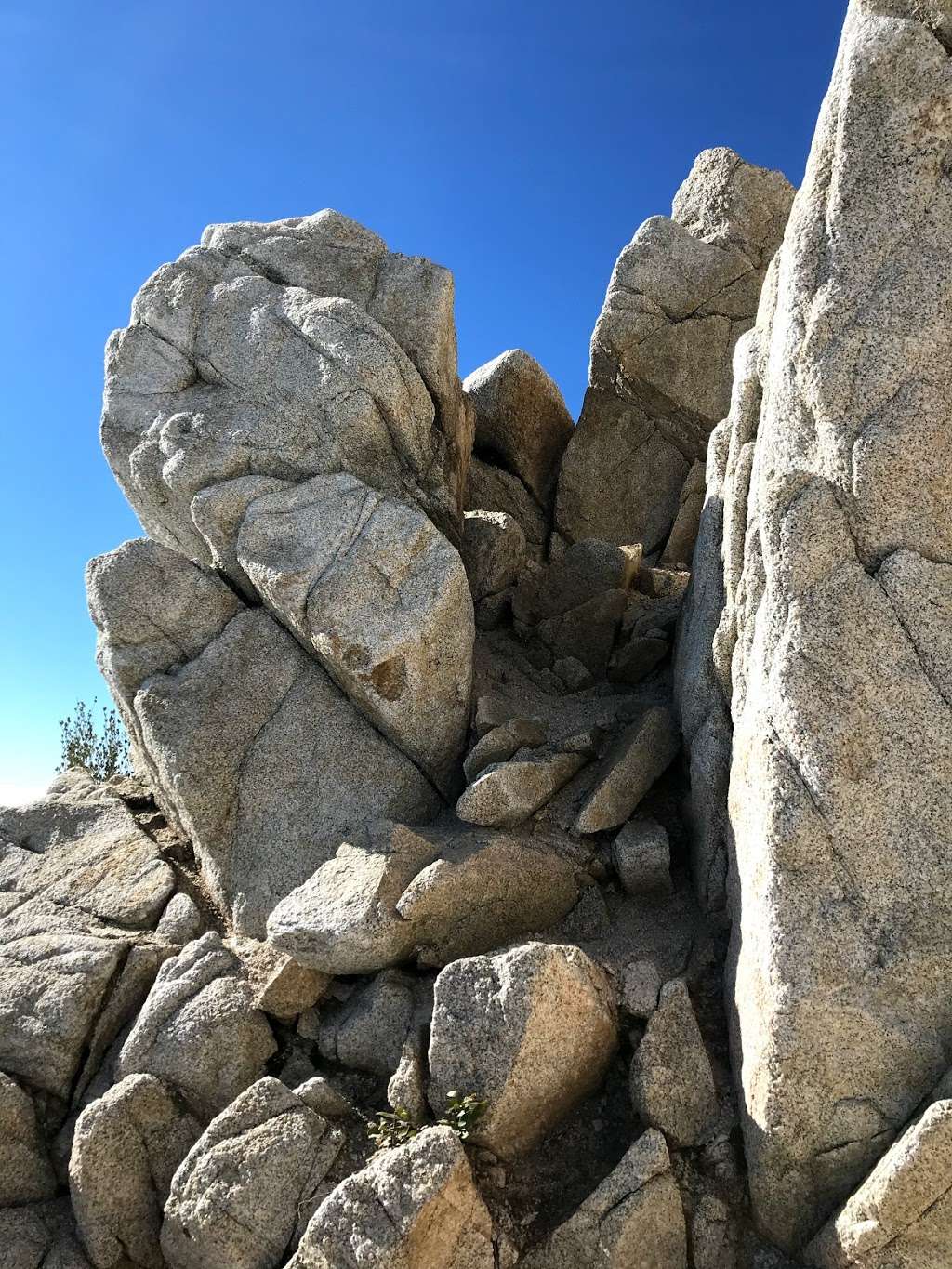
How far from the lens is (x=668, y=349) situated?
985 inches

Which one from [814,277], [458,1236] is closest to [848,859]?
[458,1236]

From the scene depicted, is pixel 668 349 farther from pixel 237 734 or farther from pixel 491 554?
pixel 237 734

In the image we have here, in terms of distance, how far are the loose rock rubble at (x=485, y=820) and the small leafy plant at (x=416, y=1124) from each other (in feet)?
0.15

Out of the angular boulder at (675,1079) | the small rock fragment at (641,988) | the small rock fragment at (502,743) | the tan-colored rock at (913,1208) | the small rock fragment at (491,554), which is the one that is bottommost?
the tan-colored rock at (913,1208)

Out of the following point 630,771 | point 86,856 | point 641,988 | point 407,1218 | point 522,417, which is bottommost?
point 407,1218

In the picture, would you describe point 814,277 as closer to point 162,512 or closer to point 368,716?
point 368,716

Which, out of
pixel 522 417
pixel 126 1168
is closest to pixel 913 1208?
pixel 126 1168

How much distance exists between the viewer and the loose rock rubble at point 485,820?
33.9 ft

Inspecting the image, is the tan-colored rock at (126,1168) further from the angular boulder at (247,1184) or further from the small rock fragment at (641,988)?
the small rock fragment at (641,988)

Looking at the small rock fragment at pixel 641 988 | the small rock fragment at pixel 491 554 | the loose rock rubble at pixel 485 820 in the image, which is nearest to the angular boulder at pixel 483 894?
the loose rock rubble at pixel 485 820

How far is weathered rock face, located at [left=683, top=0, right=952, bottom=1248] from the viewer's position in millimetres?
10211

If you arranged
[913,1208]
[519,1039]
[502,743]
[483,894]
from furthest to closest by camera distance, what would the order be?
[502,743] < [483,894] < [519,1039] < [913,1208]

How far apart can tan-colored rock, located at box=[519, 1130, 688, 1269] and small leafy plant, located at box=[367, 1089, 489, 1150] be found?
1.34m

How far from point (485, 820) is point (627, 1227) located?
5.71 m
